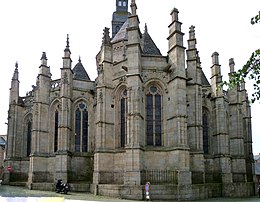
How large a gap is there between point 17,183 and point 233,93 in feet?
69.7

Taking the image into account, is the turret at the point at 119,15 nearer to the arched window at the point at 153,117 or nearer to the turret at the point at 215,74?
the turret at the point at 215,74

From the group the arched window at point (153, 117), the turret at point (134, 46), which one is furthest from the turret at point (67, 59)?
the arched window at point (153, 117)

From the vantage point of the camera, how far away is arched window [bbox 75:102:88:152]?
2689 centimetres

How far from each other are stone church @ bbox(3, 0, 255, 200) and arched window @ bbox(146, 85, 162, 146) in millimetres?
70

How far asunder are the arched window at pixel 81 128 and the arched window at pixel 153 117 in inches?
292

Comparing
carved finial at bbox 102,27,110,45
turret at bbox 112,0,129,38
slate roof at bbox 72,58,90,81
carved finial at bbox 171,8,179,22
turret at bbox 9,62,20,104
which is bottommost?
turret at bbox 9,62,20,104

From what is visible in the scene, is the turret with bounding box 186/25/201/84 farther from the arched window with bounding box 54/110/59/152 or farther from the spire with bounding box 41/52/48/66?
the spire with bounding box 41/52/48/66

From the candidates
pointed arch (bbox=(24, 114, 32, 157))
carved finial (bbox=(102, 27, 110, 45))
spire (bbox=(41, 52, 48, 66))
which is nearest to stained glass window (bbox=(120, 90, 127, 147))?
carved finial (bbox=(102, 27, 110, 45))

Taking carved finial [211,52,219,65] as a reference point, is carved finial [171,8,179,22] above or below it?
above

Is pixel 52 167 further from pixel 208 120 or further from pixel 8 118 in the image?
pixel 208 120

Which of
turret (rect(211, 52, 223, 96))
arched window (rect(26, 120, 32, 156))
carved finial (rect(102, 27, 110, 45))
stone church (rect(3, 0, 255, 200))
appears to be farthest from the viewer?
arched window (rect(26, 120, 32, 156))

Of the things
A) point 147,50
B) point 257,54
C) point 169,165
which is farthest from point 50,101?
point 257,54

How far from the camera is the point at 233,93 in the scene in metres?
28.8

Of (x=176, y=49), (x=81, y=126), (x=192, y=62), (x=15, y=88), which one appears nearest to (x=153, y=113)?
(x=176, y=49)
